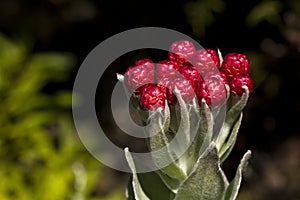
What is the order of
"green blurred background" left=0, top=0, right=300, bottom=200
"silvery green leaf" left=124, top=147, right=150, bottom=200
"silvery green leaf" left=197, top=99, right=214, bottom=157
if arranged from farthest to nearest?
"green blurred background" left=0, top=0, right=300, bottom=200 < "silvery green leaf" left=124, top=147, right=150, bottom=200 < "silvery green leaf" left=197, top=99, right=214, bottom=157

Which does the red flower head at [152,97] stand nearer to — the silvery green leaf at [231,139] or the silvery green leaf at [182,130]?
the silvery green leaf at [182,130]

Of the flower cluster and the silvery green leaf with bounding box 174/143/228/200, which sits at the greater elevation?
the flower cluster

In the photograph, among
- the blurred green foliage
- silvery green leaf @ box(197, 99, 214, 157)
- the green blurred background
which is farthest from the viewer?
the green blurred background

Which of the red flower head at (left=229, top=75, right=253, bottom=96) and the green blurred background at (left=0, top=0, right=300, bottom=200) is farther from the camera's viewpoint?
the green blurred background at (left=0, top=0, right=300, bottom=200)

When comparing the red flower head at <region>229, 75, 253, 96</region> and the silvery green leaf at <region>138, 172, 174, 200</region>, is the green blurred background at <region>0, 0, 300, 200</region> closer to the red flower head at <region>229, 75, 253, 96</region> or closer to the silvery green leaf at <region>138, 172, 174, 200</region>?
the silvery green leaf at <region>138, 172, 174, 200</region>

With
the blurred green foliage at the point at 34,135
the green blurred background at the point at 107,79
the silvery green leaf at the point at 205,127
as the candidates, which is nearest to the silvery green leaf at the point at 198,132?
the silvery green leaf at the point at 205,127

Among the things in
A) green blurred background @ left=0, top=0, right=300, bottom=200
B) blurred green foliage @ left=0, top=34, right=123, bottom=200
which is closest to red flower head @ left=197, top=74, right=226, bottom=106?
blurred green foliage @ left=0, top=34, right=123, bottom=200

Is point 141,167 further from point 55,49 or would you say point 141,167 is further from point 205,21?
point 55,49

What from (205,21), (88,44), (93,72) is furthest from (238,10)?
(88,44)

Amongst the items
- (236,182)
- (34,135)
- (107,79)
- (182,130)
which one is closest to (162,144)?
(182,130)
